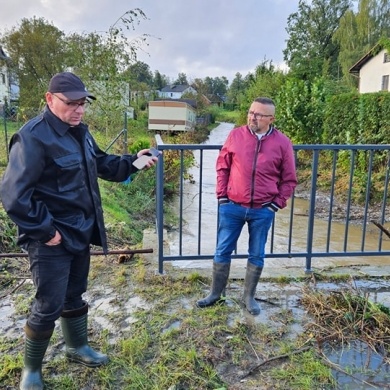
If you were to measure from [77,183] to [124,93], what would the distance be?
7060mm

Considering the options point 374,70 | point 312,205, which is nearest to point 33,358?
point 312,205

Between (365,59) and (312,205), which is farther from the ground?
(365,59)

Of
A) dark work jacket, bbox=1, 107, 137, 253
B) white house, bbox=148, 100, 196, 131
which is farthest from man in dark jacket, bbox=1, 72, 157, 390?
white house, bbox=148, 100, 196, 131

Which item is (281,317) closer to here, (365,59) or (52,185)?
(52,185)

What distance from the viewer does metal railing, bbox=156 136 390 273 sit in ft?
10.8

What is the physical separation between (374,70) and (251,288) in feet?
91.9

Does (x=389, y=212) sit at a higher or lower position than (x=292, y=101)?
lower

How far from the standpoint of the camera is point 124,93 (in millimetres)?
8508

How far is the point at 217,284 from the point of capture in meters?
2.86

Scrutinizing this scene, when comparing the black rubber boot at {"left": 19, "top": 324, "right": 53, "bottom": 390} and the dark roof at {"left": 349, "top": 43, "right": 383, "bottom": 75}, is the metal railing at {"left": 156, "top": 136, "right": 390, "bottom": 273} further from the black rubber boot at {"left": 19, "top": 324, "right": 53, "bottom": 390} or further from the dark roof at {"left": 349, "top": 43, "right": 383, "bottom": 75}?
the dark roof at {"left": 349, "top": 43, "right": 383, "bottom": 75}

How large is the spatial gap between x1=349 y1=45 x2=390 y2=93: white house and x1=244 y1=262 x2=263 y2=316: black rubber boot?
1018 inches

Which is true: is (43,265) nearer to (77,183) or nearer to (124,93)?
(77,183)

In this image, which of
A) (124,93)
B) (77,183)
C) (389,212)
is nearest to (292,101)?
(389,212)

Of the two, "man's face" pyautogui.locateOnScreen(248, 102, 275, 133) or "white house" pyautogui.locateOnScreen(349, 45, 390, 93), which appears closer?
"man's face" pyautogui.locateOnScreen(248, 102, 275, 133)
